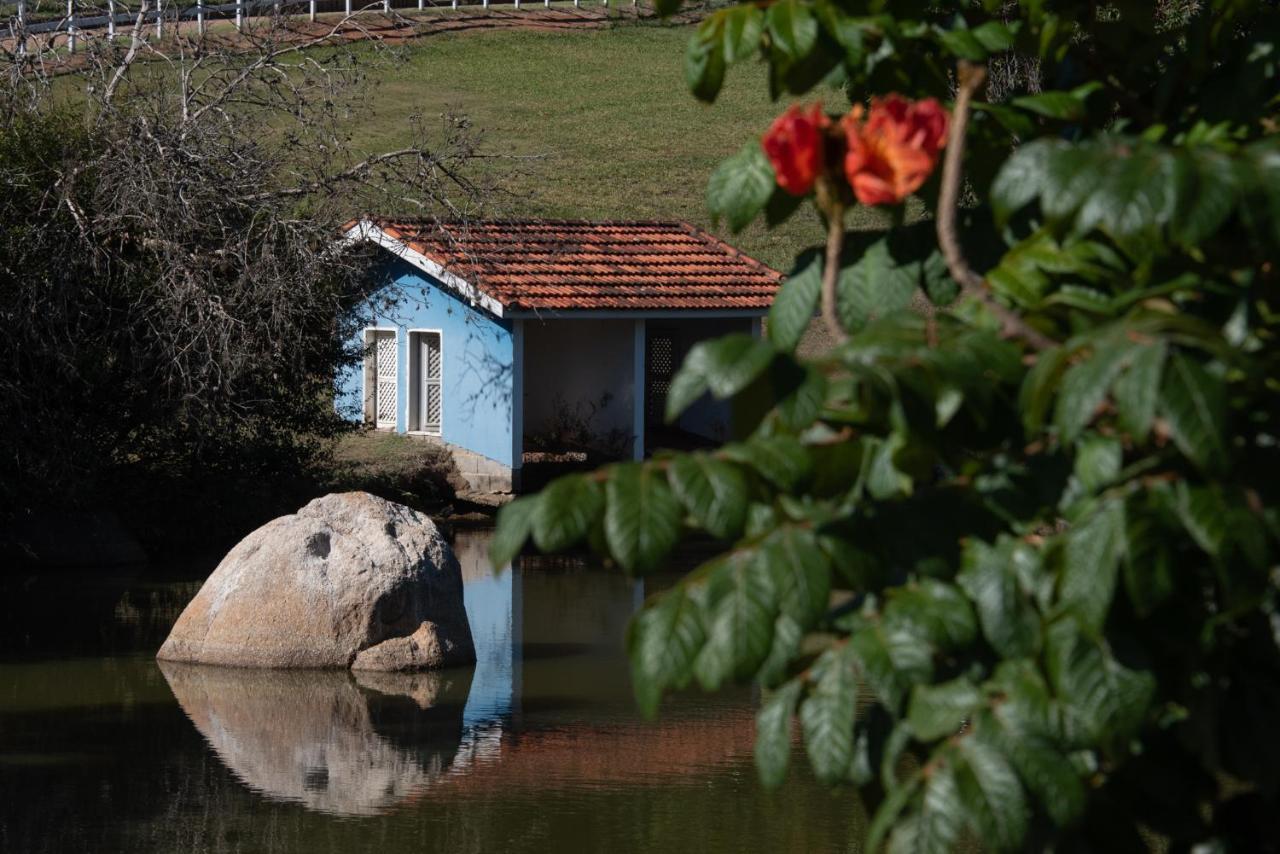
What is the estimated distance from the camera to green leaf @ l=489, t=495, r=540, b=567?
2.25 m

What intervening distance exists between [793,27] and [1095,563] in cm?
116

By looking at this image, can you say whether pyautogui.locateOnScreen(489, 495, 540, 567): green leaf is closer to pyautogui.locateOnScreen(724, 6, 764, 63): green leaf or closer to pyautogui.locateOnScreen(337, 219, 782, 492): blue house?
pyautogui.locateOnScreen(724, 6, 764, 63): green leaf

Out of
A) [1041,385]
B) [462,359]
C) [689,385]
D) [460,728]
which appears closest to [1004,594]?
[1041,385]

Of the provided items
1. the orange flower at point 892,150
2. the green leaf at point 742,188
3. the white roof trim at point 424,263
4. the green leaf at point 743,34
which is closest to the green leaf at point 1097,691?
the orange flower at point 892,150

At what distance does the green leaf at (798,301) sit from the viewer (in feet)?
8.90

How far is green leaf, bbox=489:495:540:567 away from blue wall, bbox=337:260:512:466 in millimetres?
20831

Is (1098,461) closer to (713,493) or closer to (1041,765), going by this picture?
(1041,765)

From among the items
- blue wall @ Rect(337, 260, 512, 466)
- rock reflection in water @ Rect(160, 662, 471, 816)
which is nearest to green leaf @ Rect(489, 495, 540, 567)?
rock reflection in water @ Rect(160, 662, 471, 816)

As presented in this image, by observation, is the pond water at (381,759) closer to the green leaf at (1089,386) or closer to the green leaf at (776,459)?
the green leaf at (776,459)

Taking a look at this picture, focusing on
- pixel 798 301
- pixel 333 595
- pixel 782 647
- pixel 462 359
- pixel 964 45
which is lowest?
pixel 333 595

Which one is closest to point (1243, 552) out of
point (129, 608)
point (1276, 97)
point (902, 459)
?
point (902, 459)

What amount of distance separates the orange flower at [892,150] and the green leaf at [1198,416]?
71cm

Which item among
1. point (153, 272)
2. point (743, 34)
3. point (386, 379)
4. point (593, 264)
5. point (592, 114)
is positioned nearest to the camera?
point (743, 34)

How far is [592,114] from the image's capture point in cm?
4972
